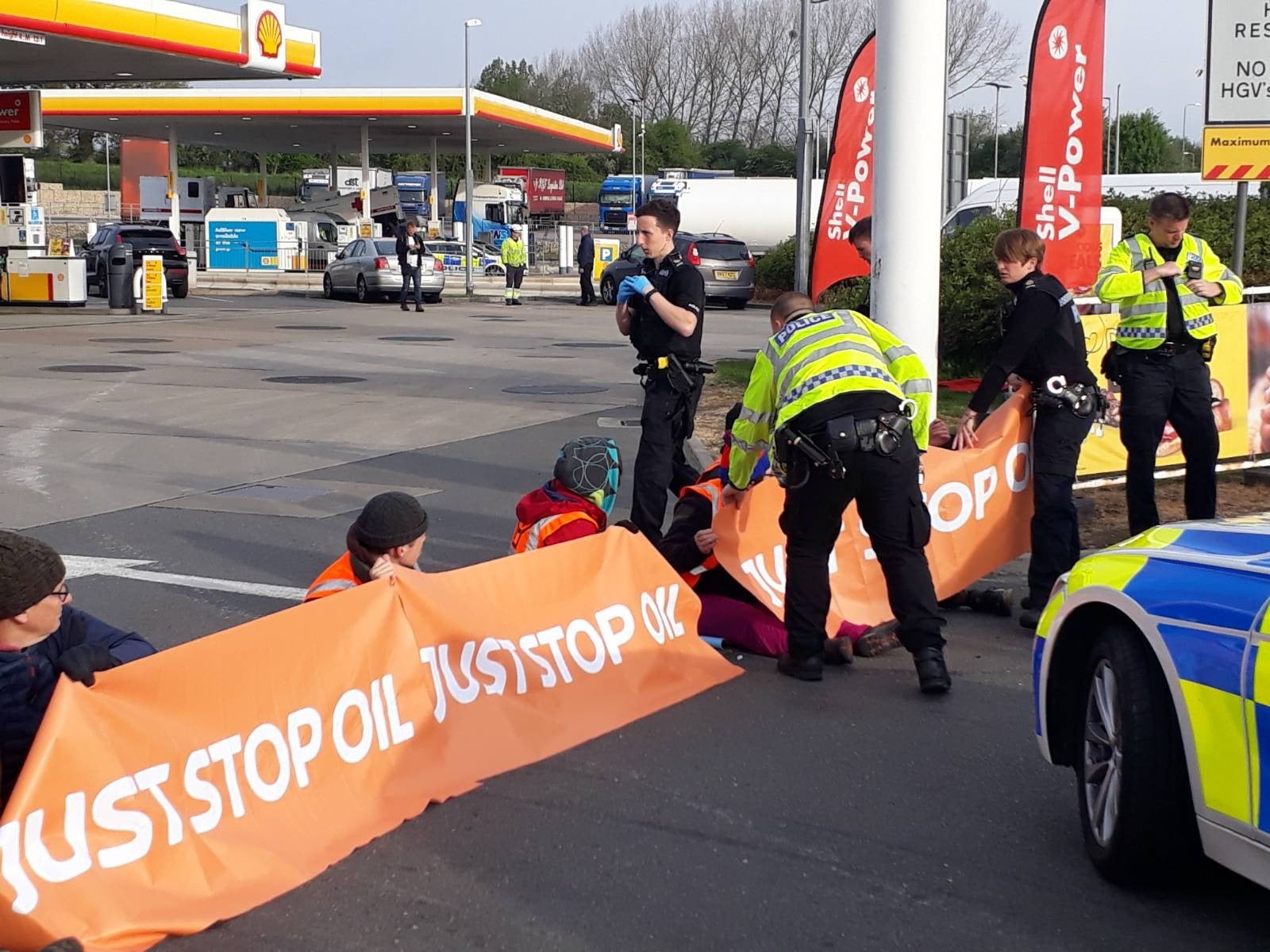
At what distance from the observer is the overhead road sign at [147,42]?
1022 inches

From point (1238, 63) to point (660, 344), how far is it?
502 centimetres

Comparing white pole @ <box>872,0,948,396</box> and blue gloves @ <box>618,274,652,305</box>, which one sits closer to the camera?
blue gloves @ <box>618,274,652,305</box>

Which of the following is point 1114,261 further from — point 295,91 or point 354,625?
point 295,91

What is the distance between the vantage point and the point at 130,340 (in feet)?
78.7

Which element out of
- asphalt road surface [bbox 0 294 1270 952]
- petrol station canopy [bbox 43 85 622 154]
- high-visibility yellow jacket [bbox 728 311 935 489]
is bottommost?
asphalt road surface [bbox 0 294 1270 952]

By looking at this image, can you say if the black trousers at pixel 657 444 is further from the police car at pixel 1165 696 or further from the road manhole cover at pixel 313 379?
the road manhole cover at pixel 313 379

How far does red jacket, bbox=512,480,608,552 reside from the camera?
6551 mm

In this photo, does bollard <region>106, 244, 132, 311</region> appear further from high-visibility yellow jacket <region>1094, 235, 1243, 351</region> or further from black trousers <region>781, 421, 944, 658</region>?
black trousers <region>781, 421, 944, 658</region>

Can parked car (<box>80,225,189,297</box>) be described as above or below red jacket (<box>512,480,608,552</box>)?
above

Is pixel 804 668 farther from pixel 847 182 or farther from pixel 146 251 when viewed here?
pixel 146 251

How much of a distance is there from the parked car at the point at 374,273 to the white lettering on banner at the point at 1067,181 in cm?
2534

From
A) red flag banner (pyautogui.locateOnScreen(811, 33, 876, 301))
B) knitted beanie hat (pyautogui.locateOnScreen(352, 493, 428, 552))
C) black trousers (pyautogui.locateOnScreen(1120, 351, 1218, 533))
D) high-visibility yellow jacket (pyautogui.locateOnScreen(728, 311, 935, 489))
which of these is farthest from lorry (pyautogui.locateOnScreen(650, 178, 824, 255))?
knitted beanie hat (pyautogui.locateOnScreen(352, 493, 428, 552))

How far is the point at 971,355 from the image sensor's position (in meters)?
16.5

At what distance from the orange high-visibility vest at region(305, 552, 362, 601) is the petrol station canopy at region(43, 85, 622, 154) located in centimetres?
4435
